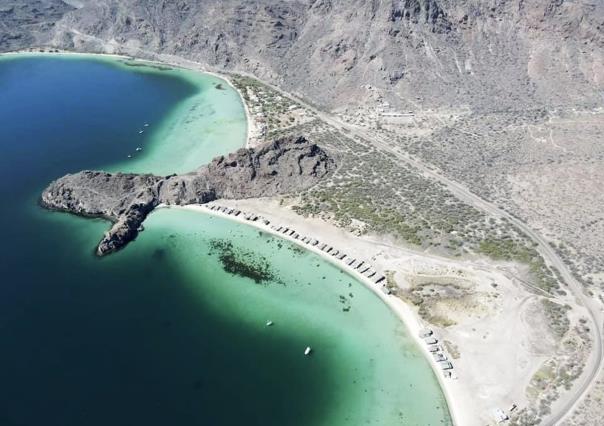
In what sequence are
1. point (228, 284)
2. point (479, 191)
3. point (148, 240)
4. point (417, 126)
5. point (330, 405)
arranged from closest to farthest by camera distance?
point (330, 405) < point (228, 284) < point (148, 240) < point (479, 191) < point (417, 126)

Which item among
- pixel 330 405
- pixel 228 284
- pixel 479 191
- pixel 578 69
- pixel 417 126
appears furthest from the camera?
pixel 578 69

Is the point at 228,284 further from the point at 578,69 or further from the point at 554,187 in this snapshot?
the point at 578,69

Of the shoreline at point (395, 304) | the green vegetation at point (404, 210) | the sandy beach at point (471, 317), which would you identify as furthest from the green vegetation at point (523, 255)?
the shoreline at point (395, 304)

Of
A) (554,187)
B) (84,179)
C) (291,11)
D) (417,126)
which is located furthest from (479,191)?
(291,11)

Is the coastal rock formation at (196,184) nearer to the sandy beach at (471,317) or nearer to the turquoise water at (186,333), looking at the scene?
the turquoise water at (186,333)

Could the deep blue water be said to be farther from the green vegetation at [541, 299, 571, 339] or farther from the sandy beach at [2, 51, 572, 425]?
the green vegetation at [541, 299, 571, 339]

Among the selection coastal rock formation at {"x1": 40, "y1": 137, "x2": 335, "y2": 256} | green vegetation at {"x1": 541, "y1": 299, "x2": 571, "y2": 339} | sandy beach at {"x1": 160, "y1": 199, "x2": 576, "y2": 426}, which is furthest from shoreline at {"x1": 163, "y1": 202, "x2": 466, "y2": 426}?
green vegetation at {"x1": 541, "y1": 299, "x2": 571, "y2": 339}

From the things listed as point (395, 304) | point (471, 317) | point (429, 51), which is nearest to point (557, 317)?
point (471, 317)
